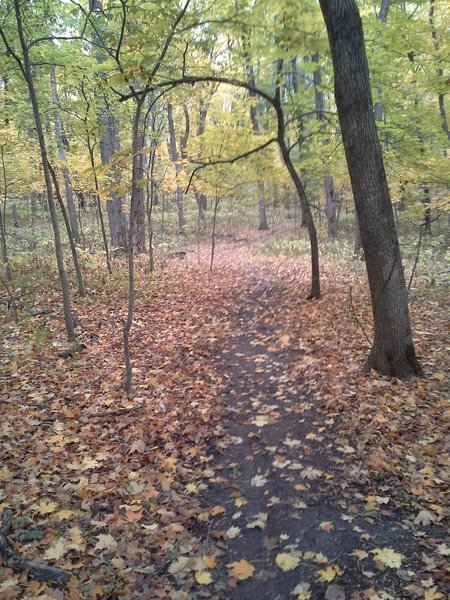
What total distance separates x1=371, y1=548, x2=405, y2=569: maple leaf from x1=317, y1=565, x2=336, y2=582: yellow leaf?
374 mm

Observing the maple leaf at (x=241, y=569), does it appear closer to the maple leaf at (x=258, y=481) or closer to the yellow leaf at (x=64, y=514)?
the maple leaf at (x=258, y=481)

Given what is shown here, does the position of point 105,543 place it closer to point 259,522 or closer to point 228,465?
point 259,522

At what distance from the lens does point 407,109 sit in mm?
9453

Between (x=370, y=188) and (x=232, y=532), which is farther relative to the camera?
(x=370, y=188)

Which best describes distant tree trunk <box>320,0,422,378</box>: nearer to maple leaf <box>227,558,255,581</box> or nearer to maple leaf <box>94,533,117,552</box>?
maple leaf <box>227,558,255,581</box>

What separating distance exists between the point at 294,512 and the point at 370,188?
4034mm

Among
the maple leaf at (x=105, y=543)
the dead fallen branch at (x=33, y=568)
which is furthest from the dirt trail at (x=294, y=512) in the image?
the dead fallen branch at (x=33, y=568)

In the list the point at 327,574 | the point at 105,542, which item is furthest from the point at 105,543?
the point at 327,574

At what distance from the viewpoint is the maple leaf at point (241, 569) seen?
3.31m

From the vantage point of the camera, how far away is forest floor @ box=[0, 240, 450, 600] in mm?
3281

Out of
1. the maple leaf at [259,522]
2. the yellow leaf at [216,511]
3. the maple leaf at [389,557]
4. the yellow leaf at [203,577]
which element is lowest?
the maple leaf at [259,522]

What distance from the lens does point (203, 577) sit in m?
3.28

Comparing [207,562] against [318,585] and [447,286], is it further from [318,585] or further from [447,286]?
[447,286]

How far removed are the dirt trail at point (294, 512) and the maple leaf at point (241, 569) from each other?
0.04 ft
